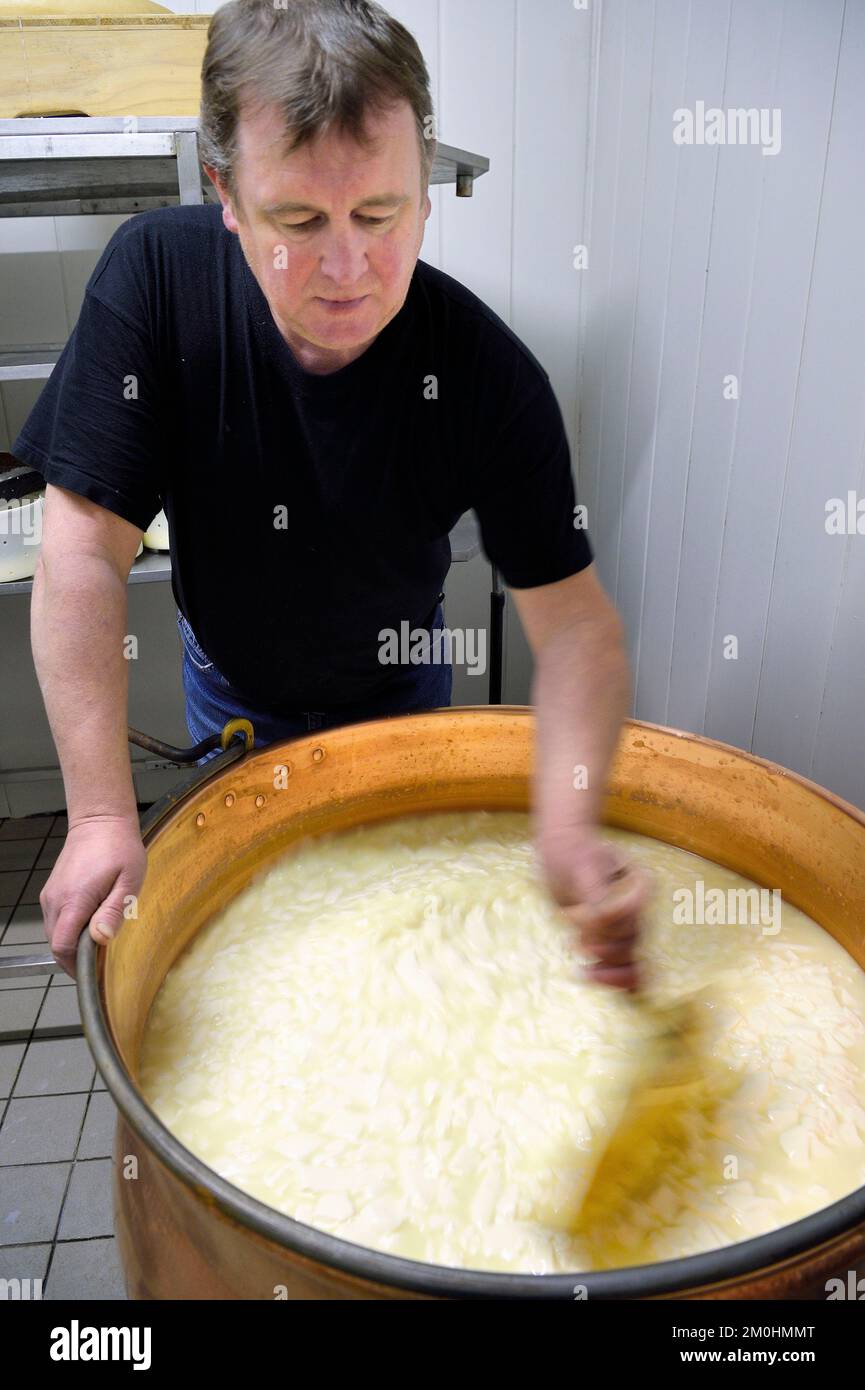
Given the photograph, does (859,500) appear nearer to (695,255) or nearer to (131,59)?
(695,255)

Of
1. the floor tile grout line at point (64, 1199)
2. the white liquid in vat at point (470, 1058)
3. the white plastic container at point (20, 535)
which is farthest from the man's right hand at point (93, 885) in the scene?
the white plastic container at point (20, 535)

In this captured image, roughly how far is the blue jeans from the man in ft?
0.15

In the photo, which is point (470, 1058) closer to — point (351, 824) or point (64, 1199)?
point (351, 824)

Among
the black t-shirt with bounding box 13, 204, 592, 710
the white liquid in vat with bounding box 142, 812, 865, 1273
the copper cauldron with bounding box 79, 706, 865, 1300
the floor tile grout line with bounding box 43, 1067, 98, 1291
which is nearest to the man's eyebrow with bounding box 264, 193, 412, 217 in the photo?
the black t-shirt with bounding box 13, 204, 592, 710

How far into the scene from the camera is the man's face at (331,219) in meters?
0.84

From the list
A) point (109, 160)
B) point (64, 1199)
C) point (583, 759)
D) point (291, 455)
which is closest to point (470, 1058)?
point (583, 759)

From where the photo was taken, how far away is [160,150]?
1.73 meters

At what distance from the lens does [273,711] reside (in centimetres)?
139

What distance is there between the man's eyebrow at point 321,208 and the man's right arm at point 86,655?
40 cm

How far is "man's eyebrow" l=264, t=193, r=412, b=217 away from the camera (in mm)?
859

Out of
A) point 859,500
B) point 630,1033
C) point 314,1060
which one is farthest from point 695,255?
point 314,1060

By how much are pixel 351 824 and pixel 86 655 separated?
0.45m

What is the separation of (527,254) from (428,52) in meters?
0.57

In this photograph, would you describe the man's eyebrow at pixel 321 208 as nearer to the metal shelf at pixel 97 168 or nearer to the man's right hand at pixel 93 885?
the man's right hand at pixel 93 885
